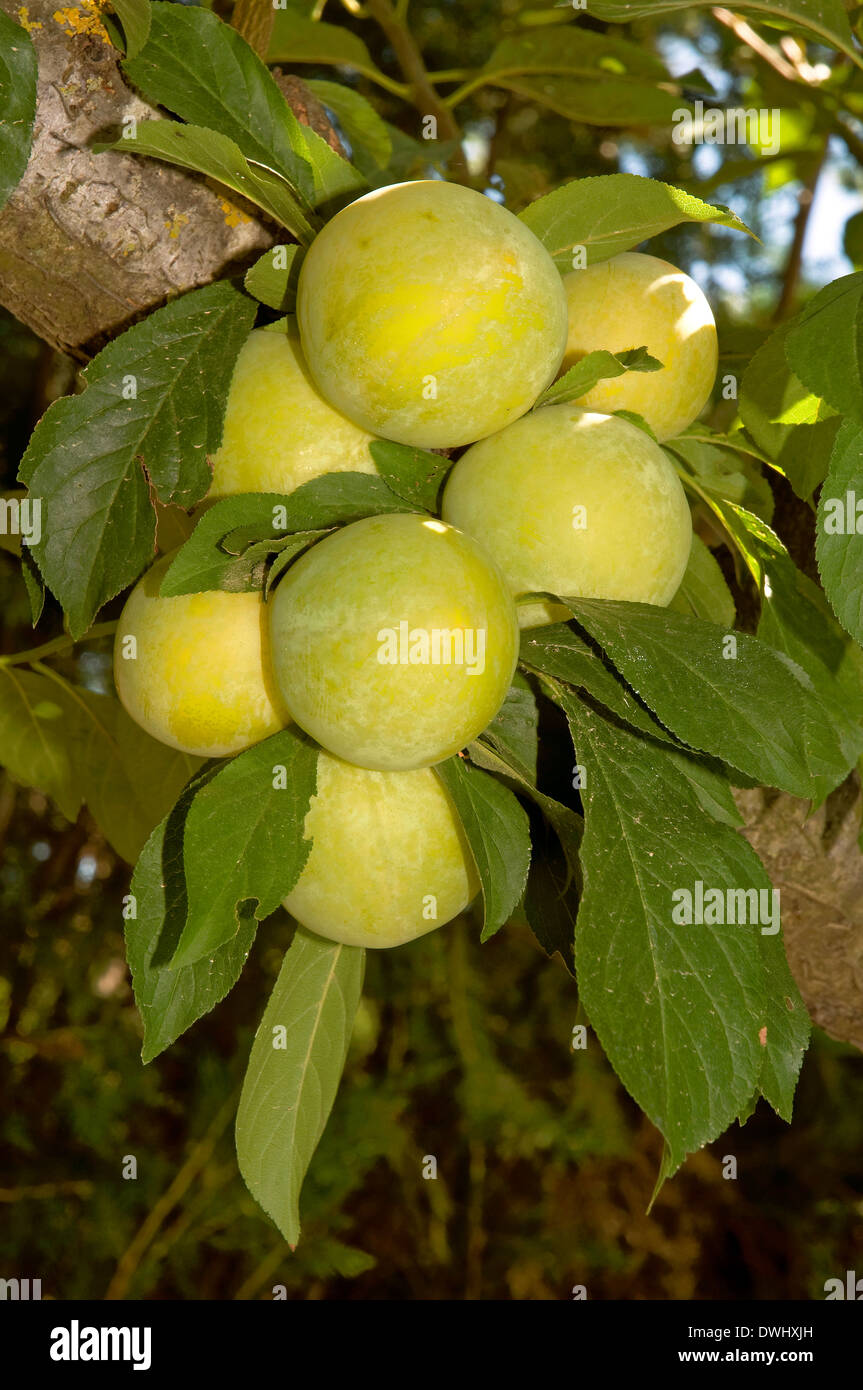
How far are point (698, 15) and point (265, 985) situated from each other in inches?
58.9

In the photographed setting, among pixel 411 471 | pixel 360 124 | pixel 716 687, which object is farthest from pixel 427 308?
pixel 360 124

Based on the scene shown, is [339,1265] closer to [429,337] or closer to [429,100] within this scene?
[429,337]

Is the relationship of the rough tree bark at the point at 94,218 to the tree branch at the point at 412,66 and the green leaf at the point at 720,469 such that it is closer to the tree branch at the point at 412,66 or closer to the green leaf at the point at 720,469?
the green leaf at the point at 720,469

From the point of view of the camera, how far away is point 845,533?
0.44 m

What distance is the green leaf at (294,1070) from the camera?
0.56 m

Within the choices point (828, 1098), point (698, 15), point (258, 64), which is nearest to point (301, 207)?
point (258, 64)

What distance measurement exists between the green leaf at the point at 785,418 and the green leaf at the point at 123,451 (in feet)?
0.85

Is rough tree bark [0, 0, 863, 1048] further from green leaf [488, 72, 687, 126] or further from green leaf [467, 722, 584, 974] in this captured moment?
green leaf [488, 72, 687, 126]

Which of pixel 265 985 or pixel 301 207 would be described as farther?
pixel 265 985

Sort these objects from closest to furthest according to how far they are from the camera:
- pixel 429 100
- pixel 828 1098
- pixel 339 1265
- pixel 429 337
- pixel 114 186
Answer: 1. pixel 429 337
2. pixel 114 186
3. pixel 429 100
4. pixel 339 1265
5. pixel 828 1098

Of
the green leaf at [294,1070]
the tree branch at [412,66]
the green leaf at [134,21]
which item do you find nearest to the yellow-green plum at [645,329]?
the green leaf at [134,21]

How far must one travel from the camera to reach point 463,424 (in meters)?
0.45

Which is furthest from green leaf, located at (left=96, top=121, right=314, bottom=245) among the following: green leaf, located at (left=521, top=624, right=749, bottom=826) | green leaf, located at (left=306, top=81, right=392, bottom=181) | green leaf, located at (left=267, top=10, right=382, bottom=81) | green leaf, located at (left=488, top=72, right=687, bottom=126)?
green leaf, located at (left=488, top=72, right=687, bottom=126)

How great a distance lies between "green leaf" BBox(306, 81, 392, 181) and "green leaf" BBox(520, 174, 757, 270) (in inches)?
13.6
